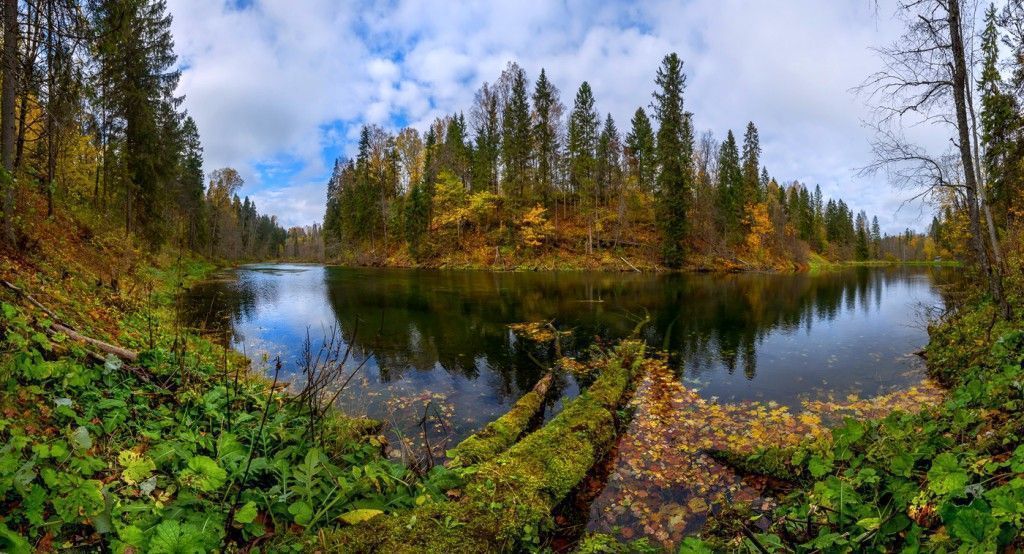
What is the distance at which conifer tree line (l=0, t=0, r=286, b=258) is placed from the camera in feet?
22.4

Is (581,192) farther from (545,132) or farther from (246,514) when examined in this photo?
(246,514)

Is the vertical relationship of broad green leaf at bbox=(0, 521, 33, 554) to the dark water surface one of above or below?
above

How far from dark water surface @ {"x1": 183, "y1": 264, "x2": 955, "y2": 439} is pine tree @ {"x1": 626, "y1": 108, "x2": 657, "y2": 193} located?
2555cm

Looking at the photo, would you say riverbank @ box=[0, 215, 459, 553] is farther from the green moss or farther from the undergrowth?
the green moss

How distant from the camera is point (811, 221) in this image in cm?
7369

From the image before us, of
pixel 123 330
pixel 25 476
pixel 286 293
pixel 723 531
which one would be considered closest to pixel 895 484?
pixel 723 531

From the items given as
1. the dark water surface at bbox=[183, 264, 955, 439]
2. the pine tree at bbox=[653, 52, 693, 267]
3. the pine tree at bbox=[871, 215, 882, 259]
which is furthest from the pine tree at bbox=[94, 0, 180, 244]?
the pine tree at bbox=[871, 215, 882, 259]

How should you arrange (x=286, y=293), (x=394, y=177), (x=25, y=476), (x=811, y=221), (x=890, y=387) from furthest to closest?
1. (x=811, y=221)
2. (x=394, y=177)
3. (x=286, y=293)
4. (x=890, y=387)
5. (x=25, y=476)

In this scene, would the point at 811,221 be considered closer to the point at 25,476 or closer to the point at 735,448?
the point at 735,448

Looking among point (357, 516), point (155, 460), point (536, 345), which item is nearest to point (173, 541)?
point (357, 516)

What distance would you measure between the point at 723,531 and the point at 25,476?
15.7 ft

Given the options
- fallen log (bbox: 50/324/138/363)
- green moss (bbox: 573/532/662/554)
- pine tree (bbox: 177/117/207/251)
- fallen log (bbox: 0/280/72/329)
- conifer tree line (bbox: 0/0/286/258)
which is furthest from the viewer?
pine tree (bbox: 177/117/207/251)

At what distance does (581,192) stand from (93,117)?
37972 mm

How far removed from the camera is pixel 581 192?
4575 cm
